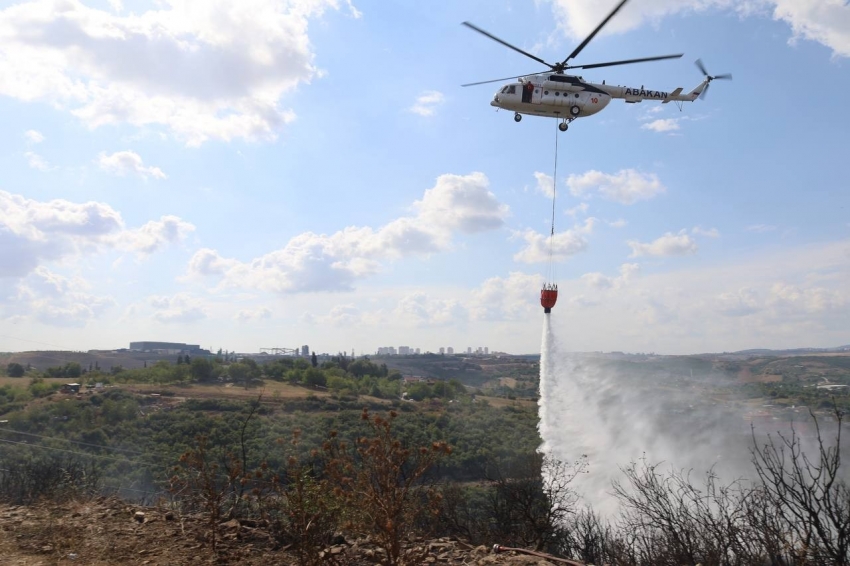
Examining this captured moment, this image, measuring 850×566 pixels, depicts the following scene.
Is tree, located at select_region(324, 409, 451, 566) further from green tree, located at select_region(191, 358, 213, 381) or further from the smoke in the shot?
green tree, located at select_region(191, 358, 213, 381)

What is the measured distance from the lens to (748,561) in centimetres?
767

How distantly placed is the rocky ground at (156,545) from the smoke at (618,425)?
2499 centimetres

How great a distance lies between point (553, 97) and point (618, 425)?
23.0 metres

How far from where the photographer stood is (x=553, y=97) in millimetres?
22250

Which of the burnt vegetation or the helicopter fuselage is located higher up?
the helicopter fuselage

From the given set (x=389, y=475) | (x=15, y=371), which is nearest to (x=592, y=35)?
(x=389, y=475)

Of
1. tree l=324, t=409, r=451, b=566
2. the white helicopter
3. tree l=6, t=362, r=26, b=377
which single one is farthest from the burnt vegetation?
the white helicopter

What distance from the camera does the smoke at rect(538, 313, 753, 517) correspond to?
32.6 meters

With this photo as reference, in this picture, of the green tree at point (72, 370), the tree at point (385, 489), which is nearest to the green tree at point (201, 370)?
the green tree at point (72, 370)

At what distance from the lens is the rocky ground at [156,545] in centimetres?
748

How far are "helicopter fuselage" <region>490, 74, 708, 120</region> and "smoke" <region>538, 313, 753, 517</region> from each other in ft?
42.9

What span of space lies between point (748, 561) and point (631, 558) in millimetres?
1661

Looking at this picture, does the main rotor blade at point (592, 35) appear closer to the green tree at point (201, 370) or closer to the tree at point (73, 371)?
the green tree at point (201, 370)

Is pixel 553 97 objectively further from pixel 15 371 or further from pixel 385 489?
pixel 15 371
